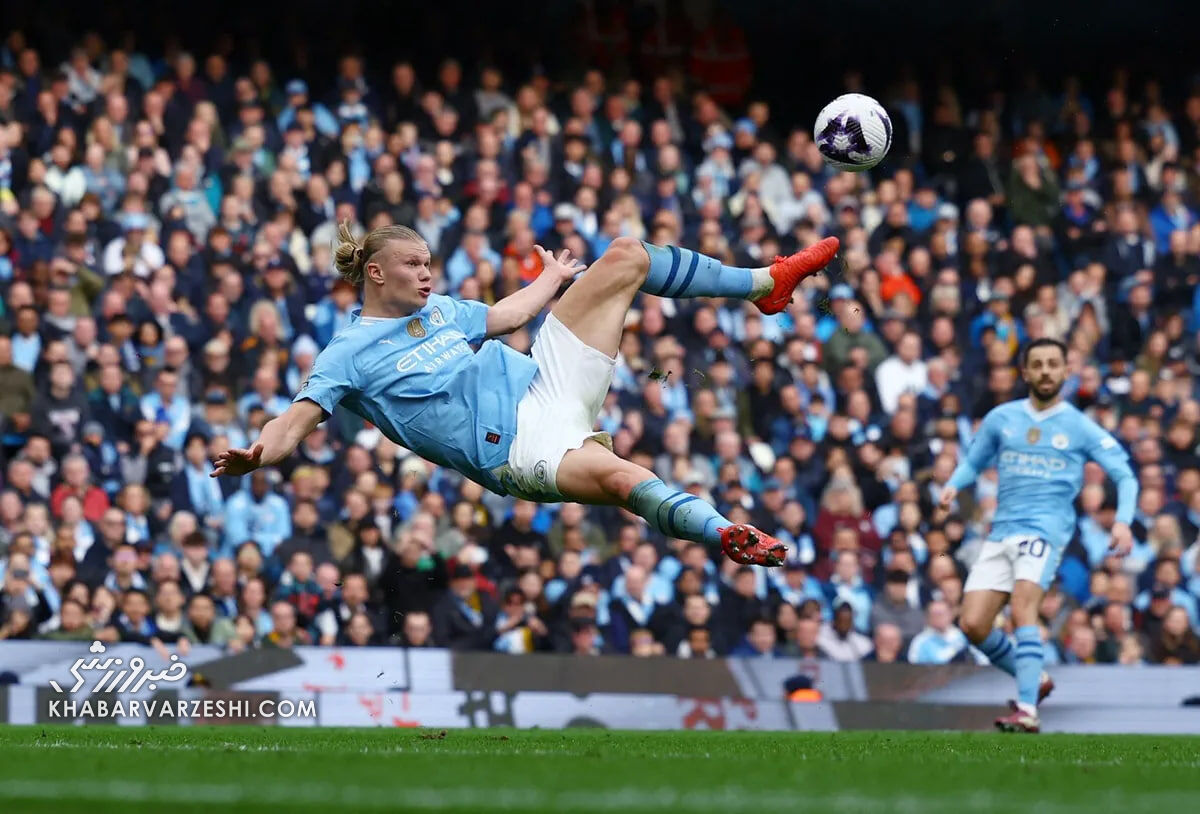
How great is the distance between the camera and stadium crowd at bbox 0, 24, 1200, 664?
45.4 ft

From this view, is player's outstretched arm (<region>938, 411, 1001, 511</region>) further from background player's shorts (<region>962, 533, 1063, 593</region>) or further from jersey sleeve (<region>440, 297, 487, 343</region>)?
jersey sleeve (<region>440, 297, 487, 343</region>)

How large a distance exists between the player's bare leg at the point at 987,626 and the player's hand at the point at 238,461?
17.8 ft

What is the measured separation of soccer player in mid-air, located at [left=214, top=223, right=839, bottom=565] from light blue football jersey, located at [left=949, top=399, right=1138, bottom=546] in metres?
3.35

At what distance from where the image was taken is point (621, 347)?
1606 centimetres

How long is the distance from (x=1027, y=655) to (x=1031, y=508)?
92 cm

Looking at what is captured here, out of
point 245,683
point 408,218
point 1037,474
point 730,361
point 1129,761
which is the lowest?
Result: point 1129,761

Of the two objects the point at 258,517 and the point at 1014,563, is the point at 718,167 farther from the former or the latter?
the point at 1014,563

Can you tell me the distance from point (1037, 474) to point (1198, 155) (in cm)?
935

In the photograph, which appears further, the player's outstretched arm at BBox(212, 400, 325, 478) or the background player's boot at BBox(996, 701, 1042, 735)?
the background player's boot at BBox(996, 701, 1042, 735)

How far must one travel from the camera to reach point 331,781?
5.89m

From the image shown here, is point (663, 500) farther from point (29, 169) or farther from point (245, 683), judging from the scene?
point (29, 169)

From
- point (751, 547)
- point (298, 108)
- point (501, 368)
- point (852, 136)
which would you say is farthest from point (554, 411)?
point (298, 108)

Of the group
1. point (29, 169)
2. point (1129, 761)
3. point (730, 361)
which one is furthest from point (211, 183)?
point (1129, 761)

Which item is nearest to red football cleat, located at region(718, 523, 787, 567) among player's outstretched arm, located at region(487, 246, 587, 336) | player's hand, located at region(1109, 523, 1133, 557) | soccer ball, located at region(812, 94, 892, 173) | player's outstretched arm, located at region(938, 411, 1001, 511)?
player's outstretched arm, located at region(487, 246, 587, 336)
